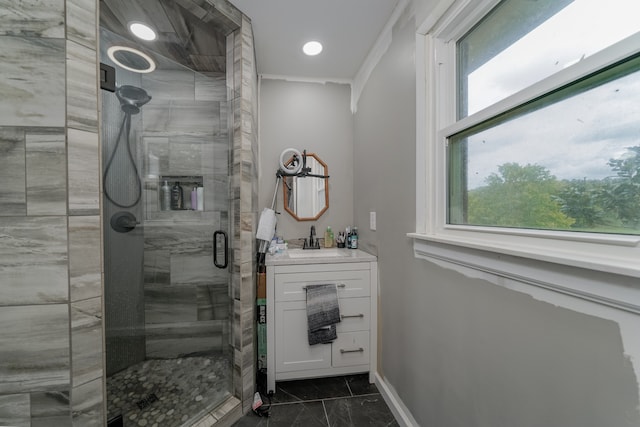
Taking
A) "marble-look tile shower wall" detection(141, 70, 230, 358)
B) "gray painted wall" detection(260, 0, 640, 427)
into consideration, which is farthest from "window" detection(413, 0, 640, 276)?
"marble-look tile shower wall" detection(141, 70, 230, 358)

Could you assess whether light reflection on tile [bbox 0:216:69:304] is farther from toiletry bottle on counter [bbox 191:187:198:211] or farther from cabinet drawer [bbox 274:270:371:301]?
cabinet drawer [bbox 274:270:371:301]

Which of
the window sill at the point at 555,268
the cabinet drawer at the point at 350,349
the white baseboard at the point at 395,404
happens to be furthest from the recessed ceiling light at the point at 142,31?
the white baseboard at the point at 395,404

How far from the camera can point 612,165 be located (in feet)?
1.89

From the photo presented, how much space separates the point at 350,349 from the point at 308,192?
51.6 inches

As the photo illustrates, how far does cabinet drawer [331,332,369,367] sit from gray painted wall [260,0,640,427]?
117mm

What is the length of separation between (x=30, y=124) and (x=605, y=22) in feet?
5.31

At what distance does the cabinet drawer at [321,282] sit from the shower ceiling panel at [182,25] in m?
1.46

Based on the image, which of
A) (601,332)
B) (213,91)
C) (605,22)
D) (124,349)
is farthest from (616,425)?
(213,91)

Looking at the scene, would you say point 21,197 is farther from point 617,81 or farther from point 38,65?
point 617,81

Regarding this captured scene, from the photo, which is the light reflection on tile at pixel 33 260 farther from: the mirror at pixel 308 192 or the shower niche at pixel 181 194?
the mirror at pixel 308 192

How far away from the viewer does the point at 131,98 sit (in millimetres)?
1380

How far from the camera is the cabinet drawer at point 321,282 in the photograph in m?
1.62

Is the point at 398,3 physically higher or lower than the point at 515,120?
higher

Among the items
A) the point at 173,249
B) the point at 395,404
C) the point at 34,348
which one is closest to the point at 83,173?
the point at 34,348
